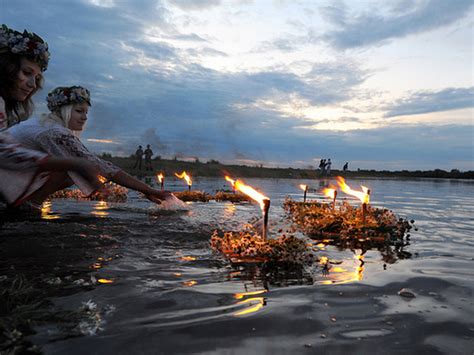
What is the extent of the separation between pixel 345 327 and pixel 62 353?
2183 mm

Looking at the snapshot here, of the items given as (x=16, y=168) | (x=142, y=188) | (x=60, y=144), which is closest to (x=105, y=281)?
(x=142, y=188)

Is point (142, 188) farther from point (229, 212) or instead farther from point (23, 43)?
point (229, 212)

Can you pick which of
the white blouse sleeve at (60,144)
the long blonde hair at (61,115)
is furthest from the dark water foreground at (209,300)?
the long blonde hair at (61,115)

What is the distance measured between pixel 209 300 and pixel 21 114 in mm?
5755

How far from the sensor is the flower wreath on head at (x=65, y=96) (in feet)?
24.0

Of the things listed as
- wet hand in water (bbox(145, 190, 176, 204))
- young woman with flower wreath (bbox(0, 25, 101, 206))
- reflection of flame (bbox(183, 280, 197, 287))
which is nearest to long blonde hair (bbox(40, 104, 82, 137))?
young woman with flower wreath (bbox(0, 25, 101, 206))

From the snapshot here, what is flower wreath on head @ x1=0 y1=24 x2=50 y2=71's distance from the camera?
20.9 ft

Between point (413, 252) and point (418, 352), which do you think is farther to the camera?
point (413, 252)

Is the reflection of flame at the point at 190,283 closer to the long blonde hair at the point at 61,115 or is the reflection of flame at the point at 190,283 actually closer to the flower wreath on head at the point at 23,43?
the long blonde hair at the point at 61,115

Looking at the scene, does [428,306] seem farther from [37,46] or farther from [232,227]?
[37,46]

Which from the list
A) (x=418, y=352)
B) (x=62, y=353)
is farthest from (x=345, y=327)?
(x=62, y=353)

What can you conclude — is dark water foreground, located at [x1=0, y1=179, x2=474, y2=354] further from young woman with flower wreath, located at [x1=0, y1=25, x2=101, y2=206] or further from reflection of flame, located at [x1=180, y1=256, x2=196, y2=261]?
young woman with flower wreath, located at [x1=0, y1=25, x2=101, y2=206]

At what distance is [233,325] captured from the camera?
10.7 ft

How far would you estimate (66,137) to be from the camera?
687 cm
